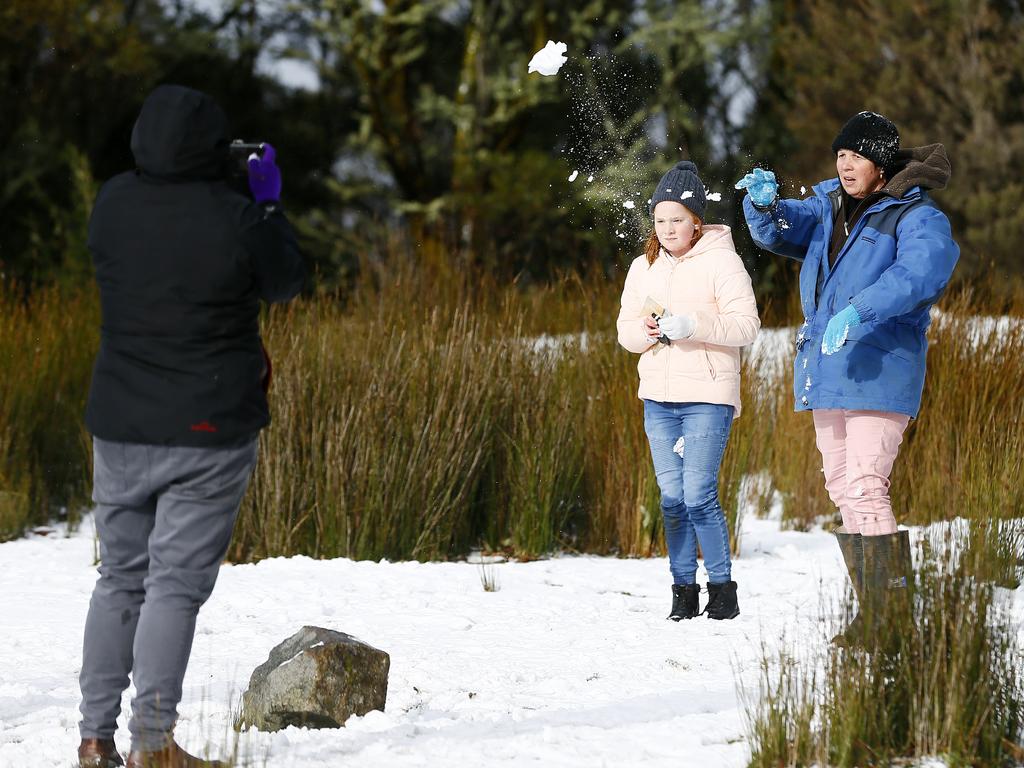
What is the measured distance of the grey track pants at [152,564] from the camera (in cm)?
271

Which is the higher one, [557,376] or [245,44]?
[245,44]

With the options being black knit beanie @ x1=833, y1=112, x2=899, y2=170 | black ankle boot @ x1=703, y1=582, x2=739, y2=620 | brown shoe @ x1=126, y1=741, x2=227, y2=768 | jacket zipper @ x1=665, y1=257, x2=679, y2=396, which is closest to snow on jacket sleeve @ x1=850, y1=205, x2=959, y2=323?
black knit beanie @ x1=833, y1=112, x2=899, y2=170

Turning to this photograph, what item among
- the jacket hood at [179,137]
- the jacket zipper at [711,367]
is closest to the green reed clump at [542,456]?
the jacket zipper at [711,367]

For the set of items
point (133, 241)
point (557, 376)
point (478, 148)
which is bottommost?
point (557, 376)

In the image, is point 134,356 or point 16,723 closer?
point 134,356

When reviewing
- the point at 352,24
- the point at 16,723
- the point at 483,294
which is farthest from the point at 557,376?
the point at 352,24

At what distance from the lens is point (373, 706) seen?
3527mm

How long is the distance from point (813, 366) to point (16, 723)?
2.51 meters

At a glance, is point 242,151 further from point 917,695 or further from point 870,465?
point 870,465

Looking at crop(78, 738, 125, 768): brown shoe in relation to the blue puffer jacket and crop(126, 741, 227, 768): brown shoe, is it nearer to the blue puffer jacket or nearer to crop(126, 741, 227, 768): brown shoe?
crop(126, 741, 227, 768): brown shoe

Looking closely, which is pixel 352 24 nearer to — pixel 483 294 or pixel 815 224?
pixel 483 294

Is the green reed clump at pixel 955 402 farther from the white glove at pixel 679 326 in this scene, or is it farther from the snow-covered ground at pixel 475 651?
the white glove at pixel 679 326

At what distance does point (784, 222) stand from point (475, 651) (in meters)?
1.74

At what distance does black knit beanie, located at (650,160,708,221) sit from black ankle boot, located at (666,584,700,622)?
1315 mm
